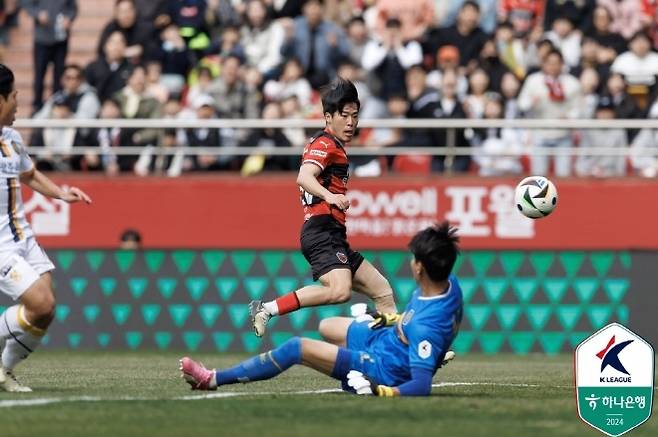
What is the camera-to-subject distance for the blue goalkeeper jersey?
980 cm

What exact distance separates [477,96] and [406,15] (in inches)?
97.3

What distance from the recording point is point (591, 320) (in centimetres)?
1956

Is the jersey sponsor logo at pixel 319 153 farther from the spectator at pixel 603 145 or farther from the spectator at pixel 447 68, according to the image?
the spectator at pixel 447 68

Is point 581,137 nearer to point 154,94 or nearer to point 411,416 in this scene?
point 154,94

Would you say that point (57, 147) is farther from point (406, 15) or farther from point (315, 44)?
point (406, 15)

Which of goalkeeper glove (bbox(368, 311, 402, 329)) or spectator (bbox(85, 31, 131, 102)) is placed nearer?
goalkeeper glove (bbox(368, 311, 402, 329))

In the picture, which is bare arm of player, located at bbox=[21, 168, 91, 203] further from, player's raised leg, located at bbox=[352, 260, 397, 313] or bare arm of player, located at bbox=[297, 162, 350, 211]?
player's raised leg, located at bbox=[352, 260, 397, 313]

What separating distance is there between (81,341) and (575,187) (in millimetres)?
6944

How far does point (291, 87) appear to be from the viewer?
20906 mm

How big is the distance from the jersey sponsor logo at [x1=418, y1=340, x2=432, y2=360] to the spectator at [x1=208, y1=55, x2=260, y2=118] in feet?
37.1

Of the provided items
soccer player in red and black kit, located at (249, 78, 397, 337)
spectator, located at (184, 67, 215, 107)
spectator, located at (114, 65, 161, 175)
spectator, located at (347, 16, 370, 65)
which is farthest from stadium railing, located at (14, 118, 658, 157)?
soccer player in red and black kit, located at (249, 78, 397, 337)

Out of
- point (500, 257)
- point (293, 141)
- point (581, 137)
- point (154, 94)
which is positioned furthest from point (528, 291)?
point (154, 94)

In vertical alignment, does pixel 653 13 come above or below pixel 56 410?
above

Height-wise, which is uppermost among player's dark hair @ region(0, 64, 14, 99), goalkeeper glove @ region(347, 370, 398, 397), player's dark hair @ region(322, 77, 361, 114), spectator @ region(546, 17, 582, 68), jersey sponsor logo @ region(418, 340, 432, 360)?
spectator @ region(546, 17, 582, 68)
